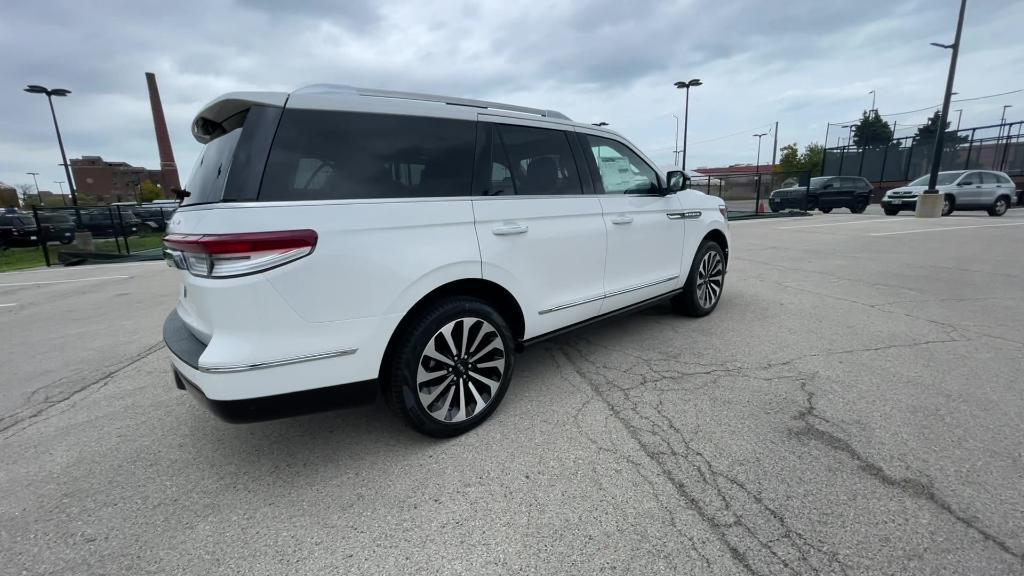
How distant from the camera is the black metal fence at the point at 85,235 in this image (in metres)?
11.9

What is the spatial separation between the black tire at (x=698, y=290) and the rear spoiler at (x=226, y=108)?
12.5 ft

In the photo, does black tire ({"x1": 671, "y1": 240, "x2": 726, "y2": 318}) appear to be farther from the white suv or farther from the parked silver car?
the parked silver car

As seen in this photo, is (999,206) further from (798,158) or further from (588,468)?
(798,158)

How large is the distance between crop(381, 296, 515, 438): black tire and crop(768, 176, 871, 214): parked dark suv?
2198cm

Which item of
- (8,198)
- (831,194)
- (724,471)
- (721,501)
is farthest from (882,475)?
(8,198)

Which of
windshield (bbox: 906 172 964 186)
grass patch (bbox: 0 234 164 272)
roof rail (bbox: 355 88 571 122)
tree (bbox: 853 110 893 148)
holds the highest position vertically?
tree (bbox: 853 110 893 148)

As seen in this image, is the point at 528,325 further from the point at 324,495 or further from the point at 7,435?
the point at 7,435

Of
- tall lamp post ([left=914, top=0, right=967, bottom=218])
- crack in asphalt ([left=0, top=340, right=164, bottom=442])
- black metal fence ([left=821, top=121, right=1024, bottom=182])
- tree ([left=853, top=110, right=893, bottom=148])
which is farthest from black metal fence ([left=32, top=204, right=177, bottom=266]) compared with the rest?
tree ([left=853, top=110, right=893, bottom=148])

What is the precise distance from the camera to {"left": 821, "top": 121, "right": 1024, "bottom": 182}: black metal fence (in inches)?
1027

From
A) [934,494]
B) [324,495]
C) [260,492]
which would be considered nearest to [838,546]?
[934,494]

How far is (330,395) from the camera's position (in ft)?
7.13

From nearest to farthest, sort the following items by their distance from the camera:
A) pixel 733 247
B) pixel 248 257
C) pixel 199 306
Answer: pixel 248 257 < pixel 199 306 < pixel 733 247

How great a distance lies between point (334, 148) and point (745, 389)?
298 centimetres

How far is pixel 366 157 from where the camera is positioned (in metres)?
2.26
